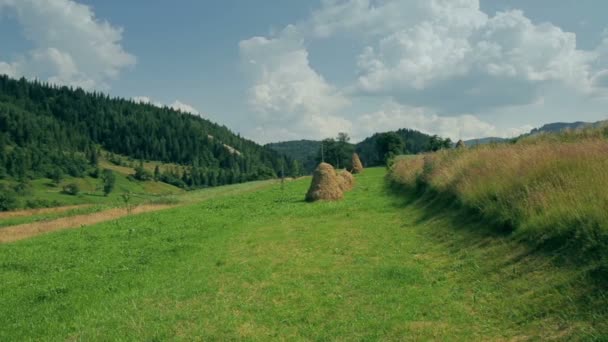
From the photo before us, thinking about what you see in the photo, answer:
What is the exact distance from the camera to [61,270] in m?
13.1

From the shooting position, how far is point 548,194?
930cm

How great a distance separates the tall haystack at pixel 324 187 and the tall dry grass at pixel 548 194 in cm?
1249

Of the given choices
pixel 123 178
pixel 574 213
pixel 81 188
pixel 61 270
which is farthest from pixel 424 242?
pixel 123 178

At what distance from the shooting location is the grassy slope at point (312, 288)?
6.28m

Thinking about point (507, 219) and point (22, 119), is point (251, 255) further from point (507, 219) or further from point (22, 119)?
point (22, 119)

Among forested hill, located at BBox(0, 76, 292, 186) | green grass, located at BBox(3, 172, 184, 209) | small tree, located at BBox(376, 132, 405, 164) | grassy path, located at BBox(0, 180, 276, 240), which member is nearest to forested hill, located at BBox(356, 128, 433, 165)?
small tree, located at BBox(376, 132, 405, 164)

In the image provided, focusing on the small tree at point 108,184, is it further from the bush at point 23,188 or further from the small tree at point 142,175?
the small tree at point 142,175

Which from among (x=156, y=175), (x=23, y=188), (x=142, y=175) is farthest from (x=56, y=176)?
(x=156, y=175)

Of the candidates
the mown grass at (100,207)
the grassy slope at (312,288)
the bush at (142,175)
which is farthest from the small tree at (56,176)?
the grassy slope at (312,288)

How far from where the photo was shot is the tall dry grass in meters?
7.34

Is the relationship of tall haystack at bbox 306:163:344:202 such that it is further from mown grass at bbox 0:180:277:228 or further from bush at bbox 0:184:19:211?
bush at bbox 0:184:19:211

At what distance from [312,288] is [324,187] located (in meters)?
19.3

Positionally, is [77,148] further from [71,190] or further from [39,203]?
[39,203]

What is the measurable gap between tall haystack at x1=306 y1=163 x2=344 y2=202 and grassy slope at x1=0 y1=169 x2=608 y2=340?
1142 cm
